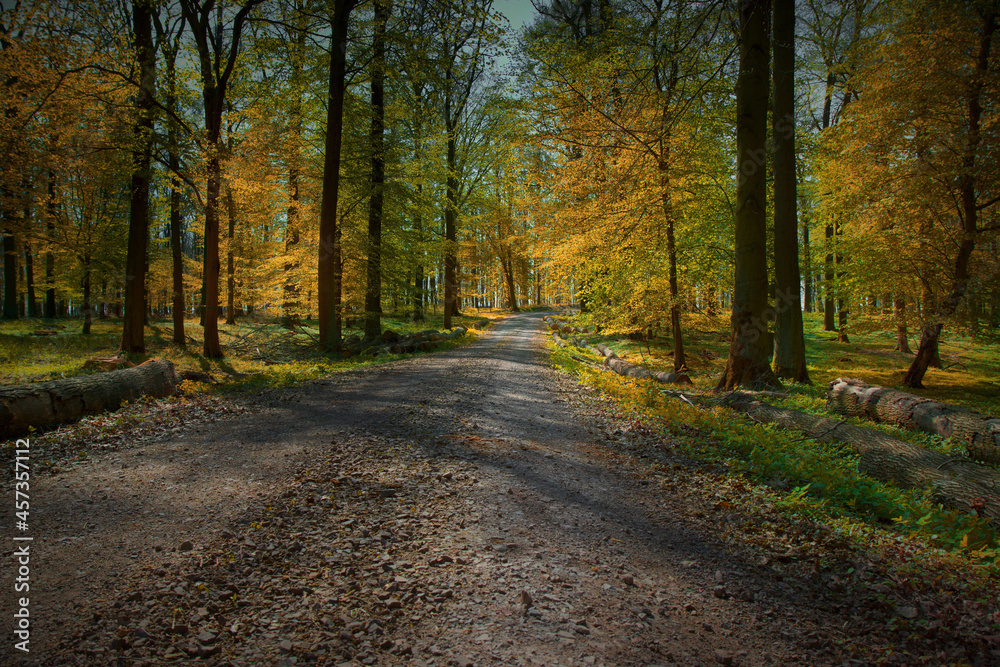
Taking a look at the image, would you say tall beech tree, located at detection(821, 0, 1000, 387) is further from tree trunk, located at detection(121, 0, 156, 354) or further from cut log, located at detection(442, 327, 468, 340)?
tree trunk, located at detection(121, 0, 156, 354)

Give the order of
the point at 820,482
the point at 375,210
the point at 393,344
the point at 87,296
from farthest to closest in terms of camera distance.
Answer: the point at 87,296
the point at 375,210
the point at 393,344
the point at 820,482

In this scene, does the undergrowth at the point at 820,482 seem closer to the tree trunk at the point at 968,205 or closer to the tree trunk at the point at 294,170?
the tree trunk at the point at 968,205

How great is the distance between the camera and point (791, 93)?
925 cm

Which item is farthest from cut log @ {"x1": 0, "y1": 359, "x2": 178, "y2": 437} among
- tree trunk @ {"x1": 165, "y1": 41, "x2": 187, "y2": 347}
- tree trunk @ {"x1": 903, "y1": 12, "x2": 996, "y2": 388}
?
tree trunk @ {"x1": 903, "y1": 12, "x2": 996, "y2": 388}

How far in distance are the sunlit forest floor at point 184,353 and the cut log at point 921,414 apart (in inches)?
411

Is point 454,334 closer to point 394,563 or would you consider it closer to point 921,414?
point 921,414

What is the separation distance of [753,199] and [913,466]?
5.54 meters

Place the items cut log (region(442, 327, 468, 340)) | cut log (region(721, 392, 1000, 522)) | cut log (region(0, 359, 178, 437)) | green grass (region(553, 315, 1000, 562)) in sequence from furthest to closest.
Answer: cut log (region(442, 327, 468, 340)) < cut log (region(0, 359, 178, 437)) < cut log (region(721, 392, 1000, 522)) < green grass (region(553, 315, 1000, 562))

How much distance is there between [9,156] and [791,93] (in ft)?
56.0

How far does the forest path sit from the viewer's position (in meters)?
2.17

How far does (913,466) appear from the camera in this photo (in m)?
4.22

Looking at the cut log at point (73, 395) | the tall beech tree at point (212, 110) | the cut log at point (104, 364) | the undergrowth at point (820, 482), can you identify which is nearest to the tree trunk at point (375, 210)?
the tall beech tree at point (212, 110)

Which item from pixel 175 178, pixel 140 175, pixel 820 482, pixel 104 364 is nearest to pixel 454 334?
pixel 175 178

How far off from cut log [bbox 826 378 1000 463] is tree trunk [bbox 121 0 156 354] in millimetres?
14971
